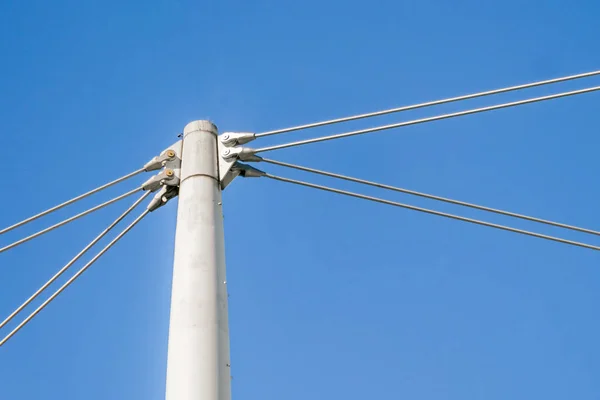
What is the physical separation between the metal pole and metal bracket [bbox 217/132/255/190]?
0.24 feet

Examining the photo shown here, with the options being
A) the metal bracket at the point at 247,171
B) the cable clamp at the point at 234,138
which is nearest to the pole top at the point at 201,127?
the cable clamp at the point at 234,138

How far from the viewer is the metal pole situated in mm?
6855

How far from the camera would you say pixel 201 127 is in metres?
8.99

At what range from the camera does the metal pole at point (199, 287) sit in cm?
686

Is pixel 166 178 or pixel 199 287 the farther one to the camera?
pixel 166 178

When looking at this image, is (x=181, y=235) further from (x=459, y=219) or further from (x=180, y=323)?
(x=459, y=219)

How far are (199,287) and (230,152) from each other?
1974 mm

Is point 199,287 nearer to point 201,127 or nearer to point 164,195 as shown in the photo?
point 164,195

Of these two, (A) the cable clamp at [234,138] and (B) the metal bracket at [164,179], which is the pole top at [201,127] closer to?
(A) the cable clamp at [234,138]

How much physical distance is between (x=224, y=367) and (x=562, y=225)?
16.3ft

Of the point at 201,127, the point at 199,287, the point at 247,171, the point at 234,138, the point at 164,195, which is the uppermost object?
the point at 201,127

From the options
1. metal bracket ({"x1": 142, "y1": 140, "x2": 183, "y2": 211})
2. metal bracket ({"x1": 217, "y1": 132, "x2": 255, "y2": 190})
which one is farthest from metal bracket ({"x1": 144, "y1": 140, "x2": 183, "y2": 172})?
metal bracket ({"x1": 217, "y1": 132, "x2": 255, "y2": 190})

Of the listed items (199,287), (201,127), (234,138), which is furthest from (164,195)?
(199,287)

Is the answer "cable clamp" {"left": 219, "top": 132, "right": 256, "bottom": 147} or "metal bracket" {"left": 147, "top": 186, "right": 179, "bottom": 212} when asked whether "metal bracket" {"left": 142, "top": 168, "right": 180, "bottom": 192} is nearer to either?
"metal bracket" {"left": 147, "top": 186, "right": 179, "bottom": 212}
